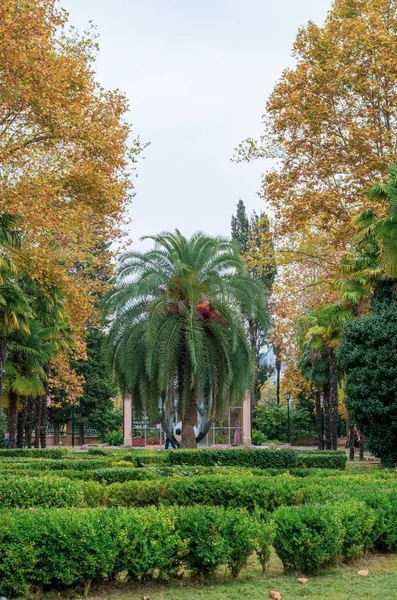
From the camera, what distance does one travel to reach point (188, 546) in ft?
22.0

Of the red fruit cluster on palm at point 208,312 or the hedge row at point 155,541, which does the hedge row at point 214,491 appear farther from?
the red fruit cluster on palm at point 208,312

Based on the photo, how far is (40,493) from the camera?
10.6 meters

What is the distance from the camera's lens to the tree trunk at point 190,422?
82.1 feet

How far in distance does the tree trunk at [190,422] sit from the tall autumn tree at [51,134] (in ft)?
21.4

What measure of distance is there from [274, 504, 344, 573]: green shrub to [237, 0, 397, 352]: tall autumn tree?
54.0 ft

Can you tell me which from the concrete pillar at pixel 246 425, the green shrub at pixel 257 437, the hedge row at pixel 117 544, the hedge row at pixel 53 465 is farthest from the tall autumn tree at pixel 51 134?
the green shrub at pixel 257 437

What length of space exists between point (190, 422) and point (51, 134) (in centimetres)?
1163

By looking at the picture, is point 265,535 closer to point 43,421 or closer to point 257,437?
point 43,421

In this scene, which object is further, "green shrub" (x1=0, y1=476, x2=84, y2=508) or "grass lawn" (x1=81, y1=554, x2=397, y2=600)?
"green shrub" (x1=0, y1=476, x2=84, y2=508)

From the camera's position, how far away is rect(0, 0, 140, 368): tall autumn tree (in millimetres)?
15656

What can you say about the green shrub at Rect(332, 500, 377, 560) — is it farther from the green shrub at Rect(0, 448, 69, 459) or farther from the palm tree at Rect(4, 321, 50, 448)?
the palm tree at Rect(4, 321, 50, 448)

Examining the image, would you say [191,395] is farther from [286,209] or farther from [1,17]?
[1,17]

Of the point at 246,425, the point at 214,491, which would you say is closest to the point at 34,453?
the point at 214,491

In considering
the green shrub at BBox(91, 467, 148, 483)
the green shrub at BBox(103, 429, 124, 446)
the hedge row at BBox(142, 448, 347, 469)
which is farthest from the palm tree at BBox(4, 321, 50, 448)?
the green shrub at BBox(103, 429, 124, 446)
